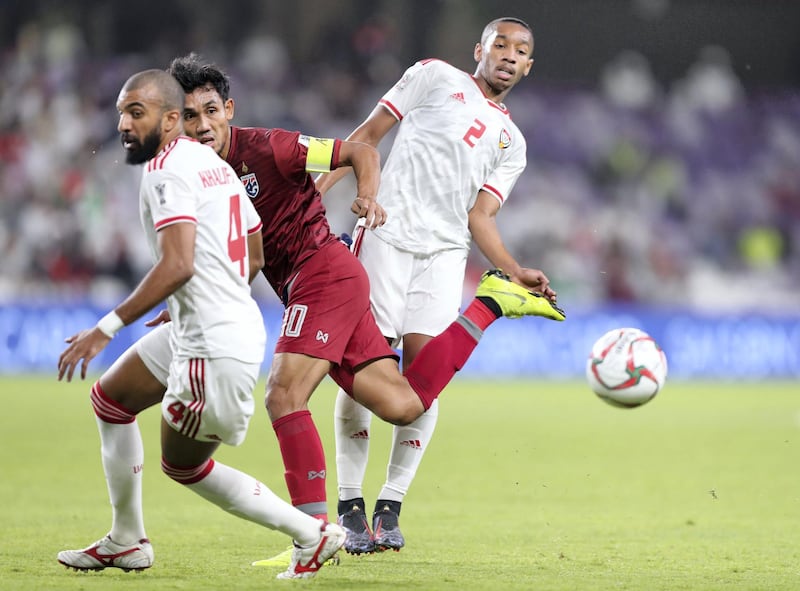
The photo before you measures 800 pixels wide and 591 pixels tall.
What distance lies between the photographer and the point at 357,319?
5.58 m

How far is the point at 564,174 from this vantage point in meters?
21.3

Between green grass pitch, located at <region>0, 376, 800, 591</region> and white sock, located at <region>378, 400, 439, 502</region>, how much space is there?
0.94ft

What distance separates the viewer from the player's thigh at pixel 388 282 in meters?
6.23

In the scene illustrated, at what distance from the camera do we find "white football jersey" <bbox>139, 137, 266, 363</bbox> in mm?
4555

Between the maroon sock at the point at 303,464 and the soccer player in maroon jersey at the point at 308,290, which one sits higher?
the soccer player in maroon jersey at the point at 308,290

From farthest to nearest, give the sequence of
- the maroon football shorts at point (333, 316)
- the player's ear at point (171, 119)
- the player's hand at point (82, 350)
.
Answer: the maroon football shorts at point (333, 316), the player's ear at point (171, 119), the player's hand at point (82, 350)

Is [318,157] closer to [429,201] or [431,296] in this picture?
[429,201]

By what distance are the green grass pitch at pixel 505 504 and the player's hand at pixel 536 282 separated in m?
1.24

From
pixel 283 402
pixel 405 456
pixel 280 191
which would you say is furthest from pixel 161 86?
pixel 405 456

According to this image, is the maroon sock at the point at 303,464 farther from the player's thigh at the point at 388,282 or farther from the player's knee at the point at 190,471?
the player's thigh at the point at 388,282

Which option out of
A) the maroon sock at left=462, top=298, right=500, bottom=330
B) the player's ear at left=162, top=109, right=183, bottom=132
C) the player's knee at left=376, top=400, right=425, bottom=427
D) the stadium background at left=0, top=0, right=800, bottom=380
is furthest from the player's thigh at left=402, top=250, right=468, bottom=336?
the stadium background at left=0, top=0, right=800, bottom=380

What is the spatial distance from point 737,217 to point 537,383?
594cm

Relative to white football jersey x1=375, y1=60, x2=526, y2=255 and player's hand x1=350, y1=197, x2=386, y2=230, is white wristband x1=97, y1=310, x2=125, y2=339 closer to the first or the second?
player's hand x1=350, y1=197, x2=386, y2=230

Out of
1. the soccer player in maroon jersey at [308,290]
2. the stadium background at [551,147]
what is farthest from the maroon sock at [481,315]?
the stadium background at [551,147]
